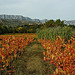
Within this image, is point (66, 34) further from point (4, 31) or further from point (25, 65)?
point (4, 31)

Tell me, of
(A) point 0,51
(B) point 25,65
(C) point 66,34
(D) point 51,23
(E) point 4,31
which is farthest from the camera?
(D) point 51,23

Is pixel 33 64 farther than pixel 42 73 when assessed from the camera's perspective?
Yes

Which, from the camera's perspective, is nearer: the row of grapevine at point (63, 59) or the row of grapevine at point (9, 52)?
the row of grapevine at point (63, 59)

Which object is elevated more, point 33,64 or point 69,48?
point 69,48

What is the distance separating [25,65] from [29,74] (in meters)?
0.98

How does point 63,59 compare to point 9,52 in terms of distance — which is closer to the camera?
point 63,59

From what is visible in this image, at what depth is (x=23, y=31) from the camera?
39781 mm

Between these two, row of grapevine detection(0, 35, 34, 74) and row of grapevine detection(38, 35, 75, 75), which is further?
row of grapevine detection(0, 35, 34, 74)

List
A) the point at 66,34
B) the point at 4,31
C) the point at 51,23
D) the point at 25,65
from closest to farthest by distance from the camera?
the point at 25,65 → the point at 66,34 → the point at 4,31 → the point at 51,23

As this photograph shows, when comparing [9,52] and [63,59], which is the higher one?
[9,52]

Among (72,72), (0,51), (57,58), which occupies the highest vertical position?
(0,51)

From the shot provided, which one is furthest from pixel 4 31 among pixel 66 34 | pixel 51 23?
pixel 66 34

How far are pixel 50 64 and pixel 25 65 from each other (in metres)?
1.67

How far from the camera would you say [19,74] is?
443cm
